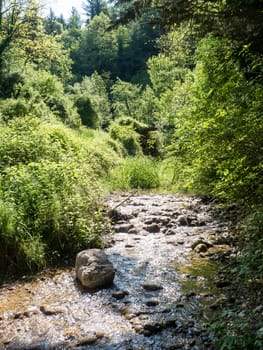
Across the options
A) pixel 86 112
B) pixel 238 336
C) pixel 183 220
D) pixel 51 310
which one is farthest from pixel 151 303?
pixel 86 112

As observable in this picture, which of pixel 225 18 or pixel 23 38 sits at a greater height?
pixel 23 38

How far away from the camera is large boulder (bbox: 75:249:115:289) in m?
4.37

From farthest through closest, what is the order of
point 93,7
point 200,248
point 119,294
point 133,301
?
1. point 93,7
2. point 200,248
3. point 119,294
4. point 133,301

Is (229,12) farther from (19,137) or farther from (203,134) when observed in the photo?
(19,137)

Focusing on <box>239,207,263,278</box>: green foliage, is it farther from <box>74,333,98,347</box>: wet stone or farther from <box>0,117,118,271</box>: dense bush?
<box>0,117,118,271</box>: dense bush

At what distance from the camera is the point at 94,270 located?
444cm

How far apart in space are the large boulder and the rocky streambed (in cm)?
11

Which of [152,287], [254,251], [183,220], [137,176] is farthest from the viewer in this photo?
[137,176]

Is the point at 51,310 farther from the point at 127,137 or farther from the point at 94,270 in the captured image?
the point at 127,137

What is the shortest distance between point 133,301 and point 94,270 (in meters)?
0.70

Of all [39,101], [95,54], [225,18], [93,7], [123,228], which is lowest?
[123,228]

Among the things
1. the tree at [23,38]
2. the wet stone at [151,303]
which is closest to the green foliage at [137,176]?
the wet stone at [151,303]

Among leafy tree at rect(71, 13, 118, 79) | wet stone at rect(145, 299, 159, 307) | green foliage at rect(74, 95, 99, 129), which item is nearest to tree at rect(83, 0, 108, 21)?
leafy tree at rect(71, 13, 118, 79)

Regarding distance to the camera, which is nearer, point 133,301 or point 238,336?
point 238,336
